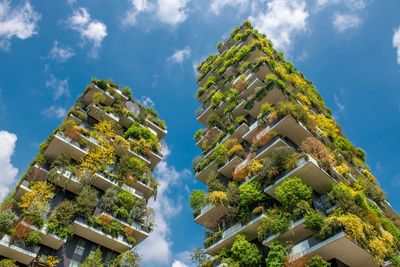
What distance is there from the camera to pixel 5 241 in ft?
83.3

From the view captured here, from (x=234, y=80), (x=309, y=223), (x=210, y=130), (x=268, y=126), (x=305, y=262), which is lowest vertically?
(x=305, y=262)

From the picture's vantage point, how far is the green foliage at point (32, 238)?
26.2 metres

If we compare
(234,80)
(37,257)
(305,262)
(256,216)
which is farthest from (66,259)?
(234,80)

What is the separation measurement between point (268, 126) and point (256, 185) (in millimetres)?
6178

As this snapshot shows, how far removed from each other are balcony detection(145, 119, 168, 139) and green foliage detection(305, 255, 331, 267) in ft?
99.0

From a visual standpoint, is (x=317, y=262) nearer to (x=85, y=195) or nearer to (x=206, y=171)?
(x=206, y=171)

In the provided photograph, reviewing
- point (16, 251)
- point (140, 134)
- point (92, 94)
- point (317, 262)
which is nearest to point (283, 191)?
point (317, 262)

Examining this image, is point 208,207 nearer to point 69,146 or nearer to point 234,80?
point 69,146

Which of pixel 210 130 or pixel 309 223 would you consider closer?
pixel 309 223

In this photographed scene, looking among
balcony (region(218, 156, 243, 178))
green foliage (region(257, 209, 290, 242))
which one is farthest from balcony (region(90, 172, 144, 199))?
green foliage (region(257, 209, 290, 242))

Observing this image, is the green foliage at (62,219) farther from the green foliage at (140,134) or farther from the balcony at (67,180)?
the green foliage at (140,134)

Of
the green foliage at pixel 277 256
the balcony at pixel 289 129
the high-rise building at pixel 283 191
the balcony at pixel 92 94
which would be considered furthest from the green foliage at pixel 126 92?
the green foliage at pixel 277 256

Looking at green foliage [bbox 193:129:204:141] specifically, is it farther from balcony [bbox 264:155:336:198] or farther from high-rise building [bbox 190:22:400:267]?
balcony [bbox 264:155:336:198]

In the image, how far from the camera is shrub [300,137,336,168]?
25566mm
